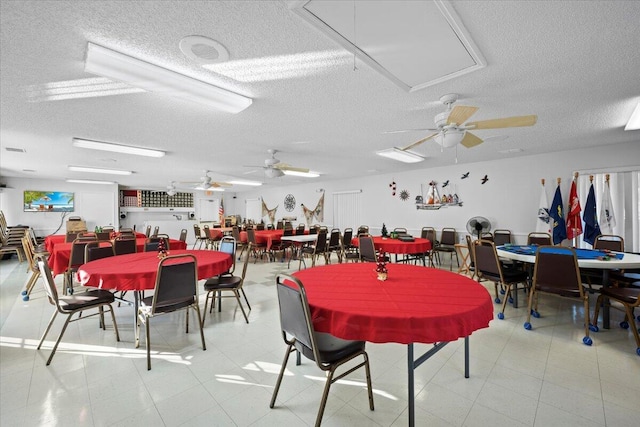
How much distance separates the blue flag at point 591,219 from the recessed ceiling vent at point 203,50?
255 inches

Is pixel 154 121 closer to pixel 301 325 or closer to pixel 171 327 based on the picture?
pixel 171 327

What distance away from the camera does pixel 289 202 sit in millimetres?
11430

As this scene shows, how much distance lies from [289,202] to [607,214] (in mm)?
9349

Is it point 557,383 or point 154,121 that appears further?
point 154,121

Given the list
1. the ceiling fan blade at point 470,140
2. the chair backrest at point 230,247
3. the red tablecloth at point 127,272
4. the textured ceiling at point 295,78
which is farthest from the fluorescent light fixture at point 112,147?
the ceiling fan blade at point 470,140

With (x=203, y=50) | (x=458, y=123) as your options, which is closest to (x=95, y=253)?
(x=203, y=50)

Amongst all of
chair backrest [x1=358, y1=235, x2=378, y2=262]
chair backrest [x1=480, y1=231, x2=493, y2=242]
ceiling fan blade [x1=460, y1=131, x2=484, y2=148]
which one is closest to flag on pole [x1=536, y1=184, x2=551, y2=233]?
chair backrest [x1=480, y1=231, x2=493, y2=242]

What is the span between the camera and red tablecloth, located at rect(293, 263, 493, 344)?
135 cm

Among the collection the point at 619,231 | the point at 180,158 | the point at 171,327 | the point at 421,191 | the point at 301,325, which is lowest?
the point at 171,327

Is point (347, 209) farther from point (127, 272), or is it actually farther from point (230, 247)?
point (127, 272)

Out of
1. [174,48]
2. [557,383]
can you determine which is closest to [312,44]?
[174,48]

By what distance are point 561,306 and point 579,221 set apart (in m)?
2.42

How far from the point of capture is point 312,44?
189cm

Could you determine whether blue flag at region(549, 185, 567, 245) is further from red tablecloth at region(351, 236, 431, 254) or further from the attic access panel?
the attic access panel
